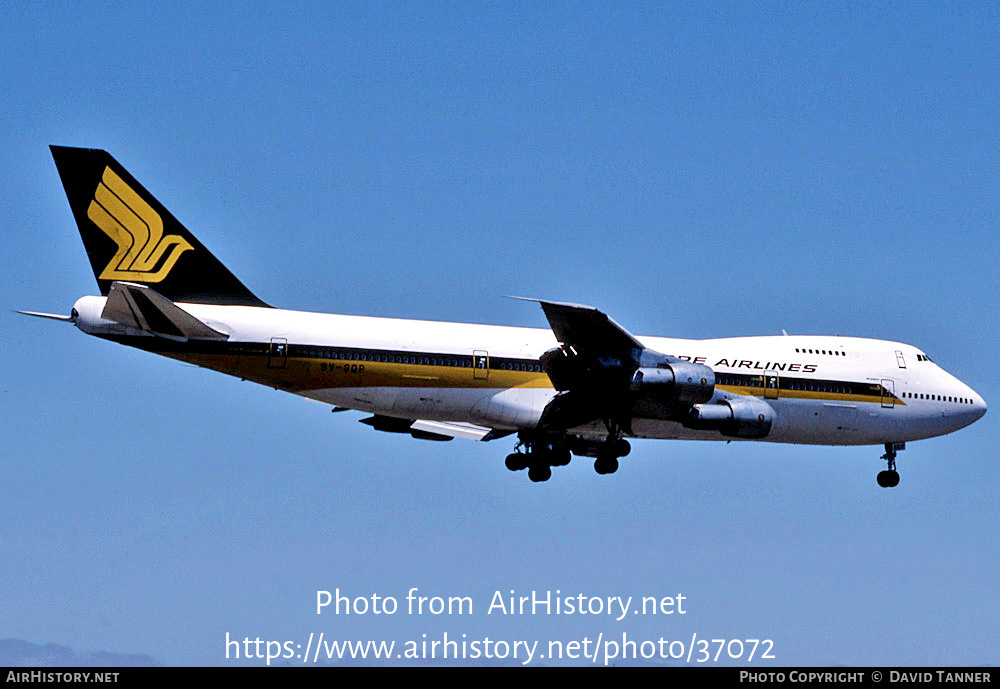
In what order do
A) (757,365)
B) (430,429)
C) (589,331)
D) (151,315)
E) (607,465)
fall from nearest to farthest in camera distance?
(151,315), (589,331), (607,465), (757,365), (430,429)

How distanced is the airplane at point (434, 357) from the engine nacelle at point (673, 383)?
4 centimetres

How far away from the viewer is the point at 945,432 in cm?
4756

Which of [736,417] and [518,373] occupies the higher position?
[518,373]

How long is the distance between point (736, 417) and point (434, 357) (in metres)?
9.00

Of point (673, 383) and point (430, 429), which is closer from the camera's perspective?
point (673, 383)

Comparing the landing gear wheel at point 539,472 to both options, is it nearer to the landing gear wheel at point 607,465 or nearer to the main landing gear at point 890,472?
the landing gear wheel at point 607,465

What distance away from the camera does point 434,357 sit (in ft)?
137

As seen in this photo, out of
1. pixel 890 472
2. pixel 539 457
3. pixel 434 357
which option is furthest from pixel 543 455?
pixel 890 472

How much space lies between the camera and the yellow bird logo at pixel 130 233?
4200 cm

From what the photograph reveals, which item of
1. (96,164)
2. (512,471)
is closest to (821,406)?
(512,471)

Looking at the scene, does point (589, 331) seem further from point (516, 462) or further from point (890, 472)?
point (890, 472)

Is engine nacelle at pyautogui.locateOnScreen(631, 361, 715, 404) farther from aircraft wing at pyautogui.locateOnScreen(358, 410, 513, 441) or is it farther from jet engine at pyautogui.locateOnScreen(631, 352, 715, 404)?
aircraft wing at pyautogui.locateOnScreen(358, 410, 513, 441)

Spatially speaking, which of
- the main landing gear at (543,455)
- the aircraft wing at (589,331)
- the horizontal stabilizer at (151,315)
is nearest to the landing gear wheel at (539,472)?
the main landing gear at (543,455)
